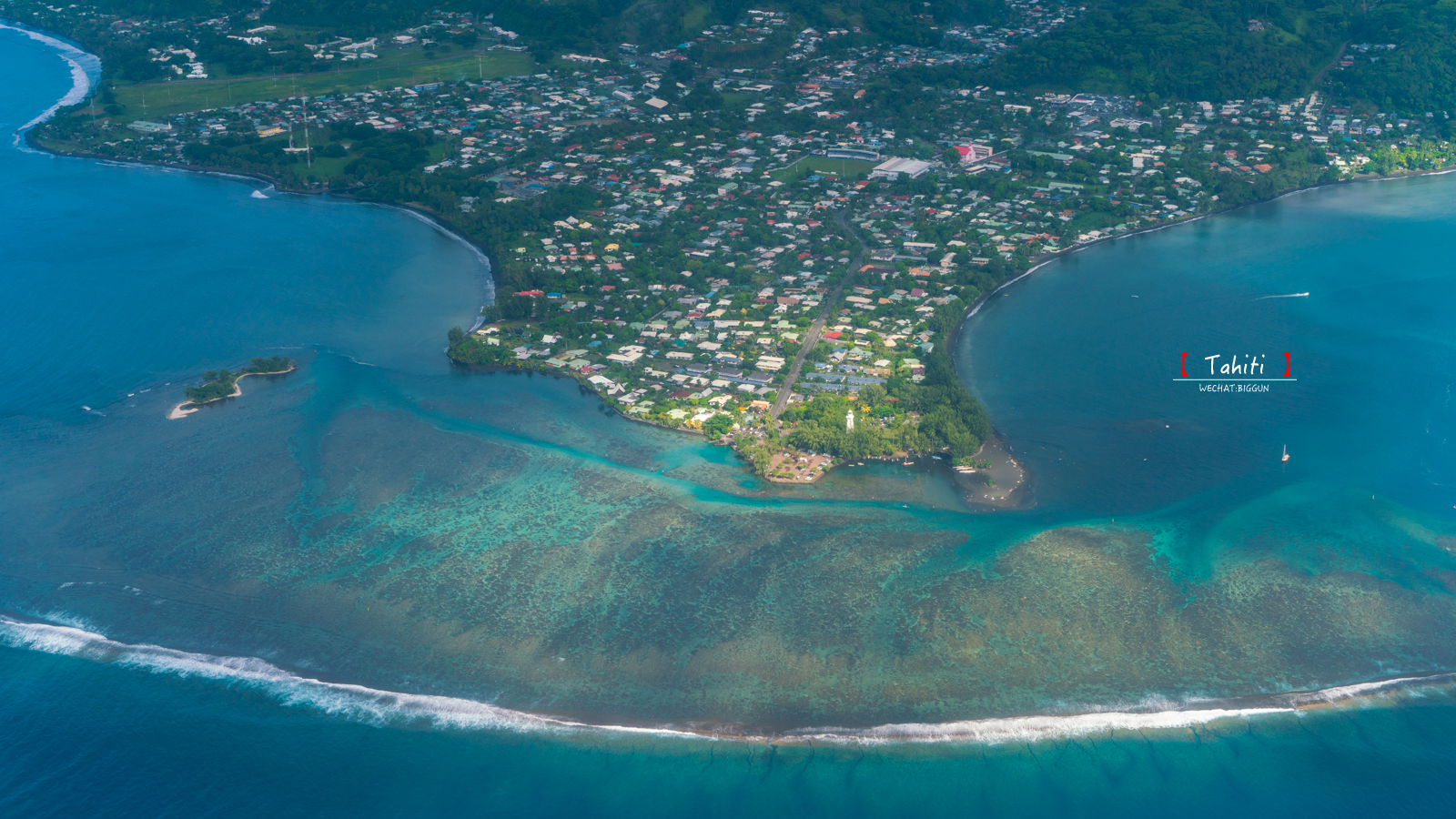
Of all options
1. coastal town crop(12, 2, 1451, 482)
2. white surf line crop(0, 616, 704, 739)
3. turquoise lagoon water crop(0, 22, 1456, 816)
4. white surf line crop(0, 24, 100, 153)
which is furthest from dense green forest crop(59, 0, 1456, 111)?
white surf line crop(0, 616, 704, 739)


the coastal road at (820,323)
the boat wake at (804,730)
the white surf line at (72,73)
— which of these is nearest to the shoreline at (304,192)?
the white surf line at (72,73)

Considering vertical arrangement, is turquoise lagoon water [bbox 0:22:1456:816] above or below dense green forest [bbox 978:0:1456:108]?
below

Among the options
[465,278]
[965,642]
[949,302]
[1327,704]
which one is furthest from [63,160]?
[1327,704]

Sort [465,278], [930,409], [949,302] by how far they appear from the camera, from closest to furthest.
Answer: [930,409]
[949,302]
[465,278]

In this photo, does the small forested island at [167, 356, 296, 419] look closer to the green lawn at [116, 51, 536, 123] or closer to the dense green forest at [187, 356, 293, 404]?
the dense green forest at [187, 356, 293, 404]

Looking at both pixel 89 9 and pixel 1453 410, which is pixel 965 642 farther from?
pixel 89 9

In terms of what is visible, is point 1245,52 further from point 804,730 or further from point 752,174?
point 804,730
